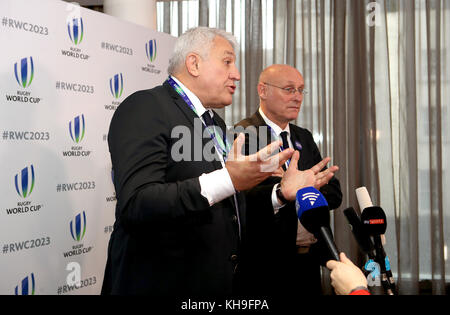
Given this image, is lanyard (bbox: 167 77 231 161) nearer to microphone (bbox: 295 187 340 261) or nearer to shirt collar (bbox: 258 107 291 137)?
microphone (bbox: 295 187 340 261)

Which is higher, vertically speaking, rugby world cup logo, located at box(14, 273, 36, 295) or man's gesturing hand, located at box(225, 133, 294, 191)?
man's gesturing hand, located at box(225, 133, 294, 191)

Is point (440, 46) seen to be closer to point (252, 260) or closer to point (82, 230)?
point (252, 260)

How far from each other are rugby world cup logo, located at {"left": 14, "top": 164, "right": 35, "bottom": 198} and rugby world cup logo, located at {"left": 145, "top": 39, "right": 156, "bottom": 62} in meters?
1.53

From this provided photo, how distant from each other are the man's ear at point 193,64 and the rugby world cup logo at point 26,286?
1.68m

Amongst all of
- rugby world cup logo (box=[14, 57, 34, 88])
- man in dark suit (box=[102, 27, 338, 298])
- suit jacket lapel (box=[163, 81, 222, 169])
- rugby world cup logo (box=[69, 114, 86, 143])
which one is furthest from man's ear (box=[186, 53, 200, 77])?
rugby world cup logo (box=[69, 114, 86, 143])

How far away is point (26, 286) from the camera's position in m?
2.80

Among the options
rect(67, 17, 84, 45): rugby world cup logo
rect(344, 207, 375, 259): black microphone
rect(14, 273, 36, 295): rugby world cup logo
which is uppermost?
rect(67, 17, 84, 45): rugby world cup logo

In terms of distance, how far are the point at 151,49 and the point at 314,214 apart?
2.96 metres

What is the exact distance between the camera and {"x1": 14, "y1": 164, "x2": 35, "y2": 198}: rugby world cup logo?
9.08 feet

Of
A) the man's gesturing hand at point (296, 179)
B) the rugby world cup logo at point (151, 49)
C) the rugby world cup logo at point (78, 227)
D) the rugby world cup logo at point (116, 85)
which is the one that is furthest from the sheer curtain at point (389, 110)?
the man's gesturing hand at point (296, 179)

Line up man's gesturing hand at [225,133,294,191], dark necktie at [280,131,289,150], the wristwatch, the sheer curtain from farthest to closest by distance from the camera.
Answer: the sheer curtain → dark necktie at [280,131,289,150] → the wristwatch → man's gesturing hand at [225,133,294,191]

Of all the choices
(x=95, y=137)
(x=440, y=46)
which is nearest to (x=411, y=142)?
(x=440, y=46)

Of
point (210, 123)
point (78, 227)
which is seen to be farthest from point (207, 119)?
point (78, 227)
